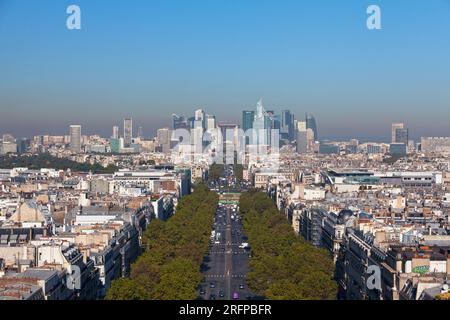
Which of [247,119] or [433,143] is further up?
[247,119]

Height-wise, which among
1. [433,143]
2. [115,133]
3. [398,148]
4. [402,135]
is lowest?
[398,148]

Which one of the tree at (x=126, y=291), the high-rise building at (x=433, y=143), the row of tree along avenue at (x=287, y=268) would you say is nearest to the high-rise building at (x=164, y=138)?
the high-rise building at (x=433, y=143)

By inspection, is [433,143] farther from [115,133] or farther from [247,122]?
[115,133]

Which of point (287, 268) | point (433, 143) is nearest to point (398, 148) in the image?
point (433, 143)

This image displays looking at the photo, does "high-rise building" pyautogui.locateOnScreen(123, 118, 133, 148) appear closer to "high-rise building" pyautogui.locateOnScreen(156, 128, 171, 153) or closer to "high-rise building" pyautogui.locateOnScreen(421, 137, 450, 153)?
"high-rise building" pyautogui.locateOnScreen(156, 128, 171, 153)

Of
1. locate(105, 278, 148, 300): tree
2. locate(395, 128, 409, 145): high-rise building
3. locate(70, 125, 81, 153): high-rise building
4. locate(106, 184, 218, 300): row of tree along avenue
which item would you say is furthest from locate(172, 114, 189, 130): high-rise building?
locate(105, 278, 148, 300): tree

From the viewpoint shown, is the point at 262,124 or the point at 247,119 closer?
the point at 262,124

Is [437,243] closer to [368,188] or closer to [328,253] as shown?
[328,253]
